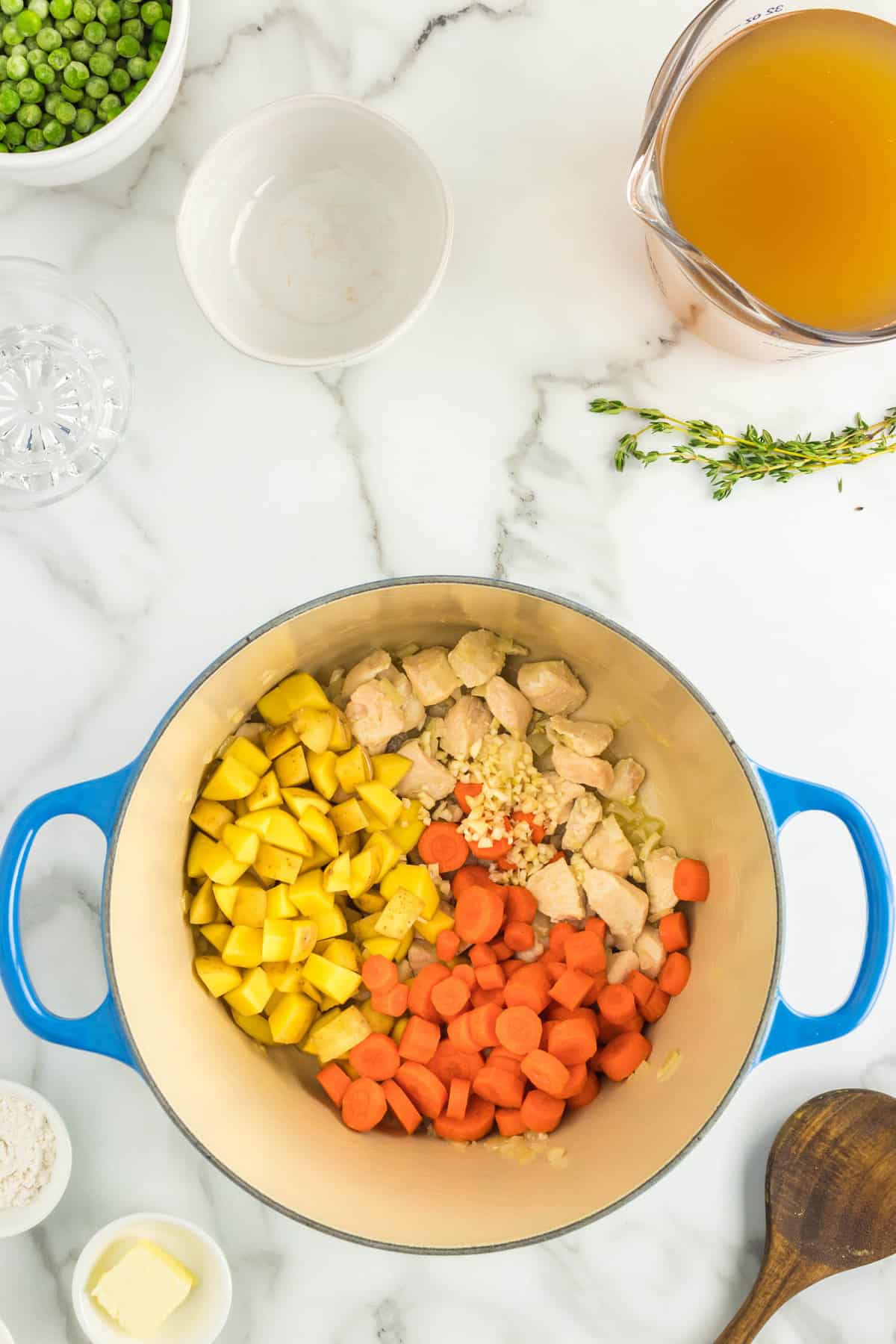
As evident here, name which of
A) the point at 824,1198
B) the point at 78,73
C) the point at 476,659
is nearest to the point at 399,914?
the point at 476,659

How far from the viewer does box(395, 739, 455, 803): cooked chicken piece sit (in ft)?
4.97

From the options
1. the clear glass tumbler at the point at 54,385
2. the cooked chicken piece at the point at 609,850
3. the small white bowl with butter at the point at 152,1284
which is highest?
the clear glass tumbler at the point at 54,385

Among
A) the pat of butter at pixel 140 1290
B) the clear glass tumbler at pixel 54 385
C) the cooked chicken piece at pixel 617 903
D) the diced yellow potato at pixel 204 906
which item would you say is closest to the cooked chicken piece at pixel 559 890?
the cooked chicken piece at pixel 617 903

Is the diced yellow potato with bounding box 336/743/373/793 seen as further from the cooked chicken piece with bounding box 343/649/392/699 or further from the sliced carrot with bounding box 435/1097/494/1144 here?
the sliced carrot with bounding box 435/1097/494/1144

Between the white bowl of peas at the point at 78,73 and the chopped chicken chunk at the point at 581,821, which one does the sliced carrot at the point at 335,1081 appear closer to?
the chopped chicken chunk at the point at 581,821

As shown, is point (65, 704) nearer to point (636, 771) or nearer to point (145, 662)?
point (145, 662)

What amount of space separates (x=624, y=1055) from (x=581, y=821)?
1.02 ft

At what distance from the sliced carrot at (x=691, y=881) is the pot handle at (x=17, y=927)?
2.38 feet

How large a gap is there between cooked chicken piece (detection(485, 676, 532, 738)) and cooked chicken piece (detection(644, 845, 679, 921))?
26 cm

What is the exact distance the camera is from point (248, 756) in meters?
1.47

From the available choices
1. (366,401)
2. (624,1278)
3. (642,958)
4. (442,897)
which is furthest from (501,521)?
(624,1278)

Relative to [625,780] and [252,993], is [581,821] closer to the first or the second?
[625,780]

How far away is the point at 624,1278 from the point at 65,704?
1.15m

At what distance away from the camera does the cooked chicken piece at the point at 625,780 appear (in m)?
1.53
